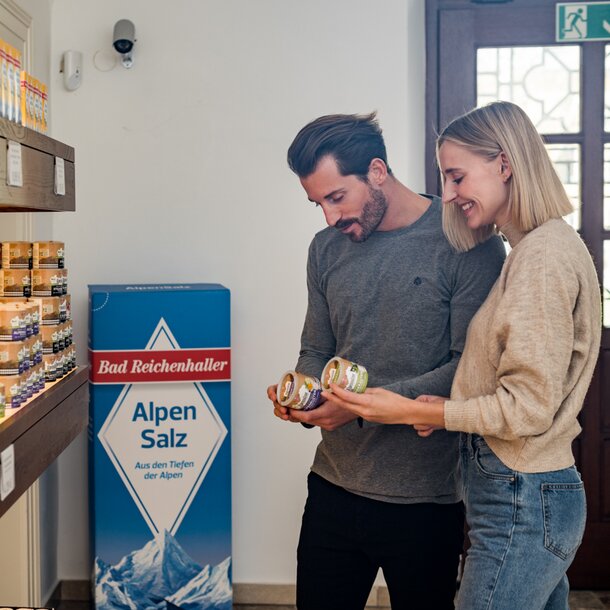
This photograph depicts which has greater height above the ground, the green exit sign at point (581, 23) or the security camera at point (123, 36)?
the green exit sign at point (581, 23)

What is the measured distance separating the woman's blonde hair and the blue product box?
159 centimetres

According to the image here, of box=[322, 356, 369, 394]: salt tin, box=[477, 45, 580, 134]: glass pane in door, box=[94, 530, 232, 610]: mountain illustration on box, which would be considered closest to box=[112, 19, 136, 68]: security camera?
box=[477, 45, 580, 134]: glass pane in door

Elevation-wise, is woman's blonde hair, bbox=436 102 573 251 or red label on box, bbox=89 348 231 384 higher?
woman's blonde hair, bbox=436 102 573 251

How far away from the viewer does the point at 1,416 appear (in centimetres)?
150

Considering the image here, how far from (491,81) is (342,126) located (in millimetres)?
1755

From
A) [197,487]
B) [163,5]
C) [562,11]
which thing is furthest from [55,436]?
[562,11]

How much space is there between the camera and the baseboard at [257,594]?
3.65m

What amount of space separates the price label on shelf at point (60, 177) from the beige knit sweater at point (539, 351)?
35.8 inches

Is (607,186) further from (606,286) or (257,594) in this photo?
(257,594)

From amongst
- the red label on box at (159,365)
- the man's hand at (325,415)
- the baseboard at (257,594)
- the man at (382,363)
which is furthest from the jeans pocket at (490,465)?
the baseboard at (257,594)

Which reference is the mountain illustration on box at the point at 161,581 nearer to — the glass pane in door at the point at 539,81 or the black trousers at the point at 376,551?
the black trousers at the point at 376,551

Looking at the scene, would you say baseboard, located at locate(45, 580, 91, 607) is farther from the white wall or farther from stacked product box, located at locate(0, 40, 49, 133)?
stacked product box, located at locate(0, 40, 49, 133)

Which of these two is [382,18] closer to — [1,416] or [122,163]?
[122,163]

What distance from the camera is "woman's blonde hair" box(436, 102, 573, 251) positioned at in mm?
1742
